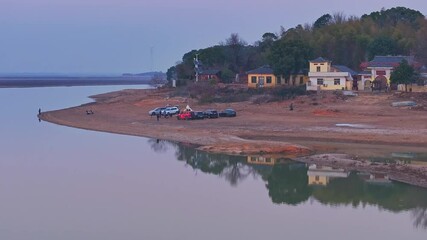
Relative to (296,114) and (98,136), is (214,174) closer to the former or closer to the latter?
(98,136)

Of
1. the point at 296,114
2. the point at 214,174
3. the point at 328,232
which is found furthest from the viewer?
the point at 296,114

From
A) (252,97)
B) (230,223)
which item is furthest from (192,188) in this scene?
(252,97)

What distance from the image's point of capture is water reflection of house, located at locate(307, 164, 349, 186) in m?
31.5

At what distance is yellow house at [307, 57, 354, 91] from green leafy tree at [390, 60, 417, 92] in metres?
6.19

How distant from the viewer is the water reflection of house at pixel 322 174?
3145 cm

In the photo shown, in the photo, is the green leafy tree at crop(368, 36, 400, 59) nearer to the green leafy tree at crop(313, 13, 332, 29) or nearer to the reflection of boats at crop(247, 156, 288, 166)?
the green leafy tree at crop(313, 13, 332, 29)

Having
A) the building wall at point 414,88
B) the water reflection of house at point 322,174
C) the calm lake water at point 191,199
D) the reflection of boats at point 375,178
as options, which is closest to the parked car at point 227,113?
the calm lake water at point 191,199

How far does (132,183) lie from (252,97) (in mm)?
36009

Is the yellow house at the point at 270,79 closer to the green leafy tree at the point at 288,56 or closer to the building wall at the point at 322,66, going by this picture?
the green leafy tree at the point at 288,56

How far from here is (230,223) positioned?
24.0 meters

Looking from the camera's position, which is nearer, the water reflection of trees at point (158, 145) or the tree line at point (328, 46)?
the water reflection of trees at point (158, 145)

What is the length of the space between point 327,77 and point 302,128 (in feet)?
70.5

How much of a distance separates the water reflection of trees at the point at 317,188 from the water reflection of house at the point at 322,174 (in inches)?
8.9

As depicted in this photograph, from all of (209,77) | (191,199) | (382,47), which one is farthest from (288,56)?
(191,199)
